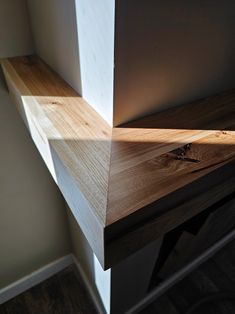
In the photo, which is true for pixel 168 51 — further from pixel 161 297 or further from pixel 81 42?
pixel 161 297

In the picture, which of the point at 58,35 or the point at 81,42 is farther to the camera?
the point at 58,35

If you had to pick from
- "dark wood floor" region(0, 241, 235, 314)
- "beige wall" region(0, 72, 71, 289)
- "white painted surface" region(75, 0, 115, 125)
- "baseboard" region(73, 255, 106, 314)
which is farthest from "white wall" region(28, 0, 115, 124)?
"dark wood floor" region(0, 241, 235, 314)

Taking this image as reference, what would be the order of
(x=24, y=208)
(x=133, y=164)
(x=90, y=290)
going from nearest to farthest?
1. (x=133, y=164)
2. (x=24, y=208)
3. (x=90, y=290)

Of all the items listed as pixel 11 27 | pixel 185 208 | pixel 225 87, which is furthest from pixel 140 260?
pixel 11 27

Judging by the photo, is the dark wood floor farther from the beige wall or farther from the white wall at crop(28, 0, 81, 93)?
the white wall at crop(28, 0, 81, 93)

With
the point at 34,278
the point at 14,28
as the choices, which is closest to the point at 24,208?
the point at 34,278

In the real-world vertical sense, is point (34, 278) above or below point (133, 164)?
below

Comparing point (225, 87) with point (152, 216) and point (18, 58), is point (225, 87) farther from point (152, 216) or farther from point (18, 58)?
point (18, 58)

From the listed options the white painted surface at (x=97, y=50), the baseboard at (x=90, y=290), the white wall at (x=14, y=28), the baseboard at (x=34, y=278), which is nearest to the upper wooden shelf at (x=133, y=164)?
the white painted surface at (x=97, y=50)

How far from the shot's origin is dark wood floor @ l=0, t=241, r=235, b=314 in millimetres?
1262

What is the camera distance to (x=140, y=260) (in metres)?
0.92

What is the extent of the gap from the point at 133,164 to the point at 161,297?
116cm

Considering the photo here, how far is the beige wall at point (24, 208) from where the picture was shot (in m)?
0.90

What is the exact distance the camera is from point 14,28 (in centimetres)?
73
